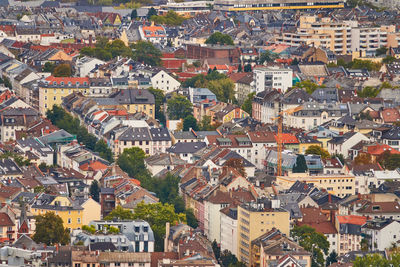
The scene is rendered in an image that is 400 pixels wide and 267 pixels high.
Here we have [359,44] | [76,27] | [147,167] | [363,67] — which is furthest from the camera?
[76,27]

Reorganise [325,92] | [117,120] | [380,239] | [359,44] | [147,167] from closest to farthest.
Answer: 1. [380,239]
2. [147,167]
3. [117,120]
4. [325,92]
5. [359,44]

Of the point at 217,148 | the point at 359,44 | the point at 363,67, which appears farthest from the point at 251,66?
the point at 217,148

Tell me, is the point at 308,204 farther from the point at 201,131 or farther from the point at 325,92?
the point at 325,92

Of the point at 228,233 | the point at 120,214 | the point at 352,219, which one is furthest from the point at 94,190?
the point at 352,219

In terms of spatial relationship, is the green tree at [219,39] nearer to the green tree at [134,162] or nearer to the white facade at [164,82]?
the white facade at [164,82]

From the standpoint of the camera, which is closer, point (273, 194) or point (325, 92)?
point (273, 194)

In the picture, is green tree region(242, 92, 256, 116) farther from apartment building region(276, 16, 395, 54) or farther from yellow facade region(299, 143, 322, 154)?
apartment building region(276, 16, 395, 54)
